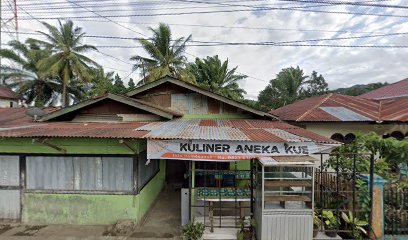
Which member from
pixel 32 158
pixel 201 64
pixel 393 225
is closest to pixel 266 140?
pixel 393 225

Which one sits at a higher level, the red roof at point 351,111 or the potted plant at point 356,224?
the red roof at point 351,111

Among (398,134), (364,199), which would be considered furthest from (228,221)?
(398,134)

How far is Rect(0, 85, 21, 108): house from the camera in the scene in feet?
75.8


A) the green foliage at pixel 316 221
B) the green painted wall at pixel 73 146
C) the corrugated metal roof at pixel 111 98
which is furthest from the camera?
the corrugated metal roof at pixel 111 98

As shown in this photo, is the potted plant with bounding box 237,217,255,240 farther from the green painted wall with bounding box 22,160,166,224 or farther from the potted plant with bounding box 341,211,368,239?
the green painted wall with bounding box 22,160,166,224

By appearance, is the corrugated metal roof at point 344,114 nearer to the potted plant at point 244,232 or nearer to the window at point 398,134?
the window at point 398,134

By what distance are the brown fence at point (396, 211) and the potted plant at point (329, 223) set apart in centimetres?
136

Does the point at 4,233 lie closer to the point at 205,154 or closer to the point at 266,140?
the point at 205,154

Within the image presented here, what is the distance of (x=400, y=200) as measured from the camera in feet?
20.0

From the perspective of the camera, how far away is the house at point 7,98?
23119 millimetres

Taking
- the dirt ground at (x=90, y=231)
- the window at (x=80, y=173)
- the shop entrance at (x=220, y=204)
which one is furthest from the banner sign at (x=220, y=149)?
the dirt ground at (x=90, y=231)

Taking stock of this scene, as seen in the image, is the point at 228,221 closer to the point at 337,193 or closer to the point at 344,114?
the point at 337,193

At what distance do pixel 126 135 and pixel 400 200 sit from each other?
23.9 feet

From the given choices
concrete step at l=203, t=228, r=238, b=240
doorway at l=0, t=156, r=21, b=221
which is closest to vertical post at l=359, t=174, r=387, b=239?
concrete step at l=203, t=228, r=238, b=240
